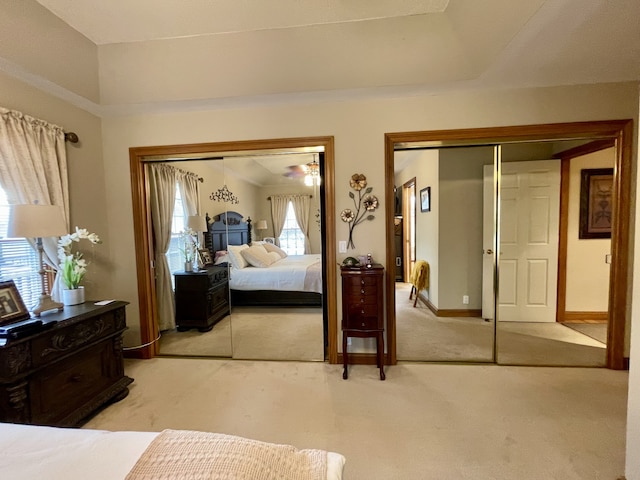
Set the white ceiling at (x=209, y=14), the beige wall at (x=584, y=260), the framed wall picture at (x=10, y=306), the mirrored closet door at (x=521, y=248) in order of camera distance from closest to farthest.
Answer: the framed wall picture at (x=10, y=306) < the white ceiling at (x=209, y=14) < the mirrored closet door at (x=521, y=248) < the beige wall at (x=584, y=260)

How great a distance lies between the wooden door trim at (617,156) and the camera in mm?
2480

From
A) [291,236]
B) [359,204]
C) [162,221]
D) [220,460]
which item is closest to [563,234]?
[359,204]

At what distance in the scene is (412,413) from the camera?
2.07 meters

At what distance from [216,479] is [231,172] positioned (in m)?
2.78

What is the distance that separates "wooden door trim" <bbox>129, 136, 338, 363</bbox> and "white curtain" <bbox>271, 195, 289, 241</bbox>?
0.55m

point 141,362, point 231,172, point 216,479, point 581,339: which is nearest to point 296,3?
point 231,172

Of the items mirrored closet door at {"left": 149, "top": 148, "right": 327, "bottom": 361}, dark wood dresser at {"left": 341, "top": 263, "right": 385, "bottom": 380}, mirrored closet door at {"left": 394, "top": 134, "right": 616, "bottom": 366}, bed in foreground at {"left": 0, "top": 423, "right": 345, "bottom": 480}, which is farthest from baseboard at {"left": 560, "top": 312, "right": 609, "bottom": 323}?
bed in foreground at {"left": 0, "top": 423, "right": 345, "bottom": 480}

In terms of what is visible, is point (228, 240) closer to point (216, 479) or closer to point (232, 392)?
point (232, 392)

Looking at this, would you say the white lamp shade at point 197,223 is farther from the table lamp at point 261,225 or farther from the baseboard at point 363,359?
the baseboard at point 363,359

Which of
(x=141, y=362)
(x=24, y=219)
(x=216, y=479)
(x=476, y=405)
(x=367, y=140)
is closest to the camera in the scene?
(x=216, y=479)

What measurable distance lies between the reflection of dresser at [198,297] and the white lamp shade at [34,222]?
4.82 ft

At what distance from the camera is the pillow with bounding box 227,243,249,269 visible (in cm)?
324

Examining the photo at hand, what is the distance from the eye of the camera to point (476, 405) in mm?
2146

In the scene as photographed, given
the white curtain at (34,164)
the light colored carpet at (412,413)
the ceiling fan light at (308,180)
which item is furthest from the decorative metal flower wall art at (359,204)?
the white curtain at (34,164)
